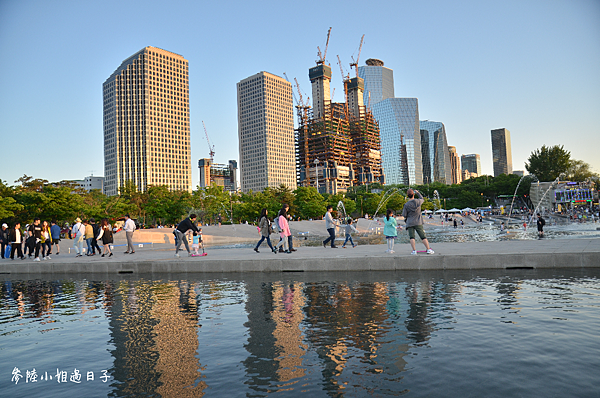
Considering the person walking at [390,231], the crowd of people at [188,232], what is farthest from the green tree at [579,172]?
the person walking at [390,231]

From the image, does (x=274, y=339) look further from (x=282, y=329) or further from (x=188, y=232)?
(x=188, y=232)

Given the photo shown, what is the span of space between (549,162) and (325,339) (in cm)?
11901

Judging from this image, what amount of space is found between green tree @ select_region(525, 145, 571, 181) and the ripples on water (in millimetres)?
109818

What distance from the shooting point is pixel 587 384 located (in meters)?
4.38

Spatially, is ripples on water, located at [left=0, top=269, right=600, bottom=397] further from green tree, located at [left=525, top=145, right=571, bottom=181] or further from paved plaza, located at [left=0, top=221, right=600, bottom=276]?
green tree, located at [left=525, top=145, right=571, bottom=181]

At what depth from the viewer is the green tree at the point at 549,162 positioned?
10231cm

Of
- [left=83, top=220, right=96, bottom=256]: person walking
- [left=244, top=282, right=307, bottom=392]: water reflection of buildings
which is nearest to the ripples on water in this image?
[left=244, top=282, right=307, bottom=392]: water reflection of buildings

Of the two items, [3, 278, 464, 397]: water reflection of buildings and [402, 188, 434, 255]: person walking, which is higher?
[402, 188, 434, 255]: person walking

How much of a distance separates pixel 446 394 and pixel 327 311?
4.17 meters

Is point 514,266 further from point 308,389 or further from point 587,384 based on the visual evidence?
point 308,389

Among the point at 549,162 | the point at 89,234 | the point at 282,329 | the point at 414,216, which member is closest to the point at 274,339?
the point at 282,329

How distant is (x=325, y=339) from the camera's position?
6387mm

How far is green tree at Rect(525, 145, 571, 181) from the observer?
102 metres

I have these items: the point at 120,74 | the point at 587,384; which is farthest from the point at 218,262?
the point at 120,74
